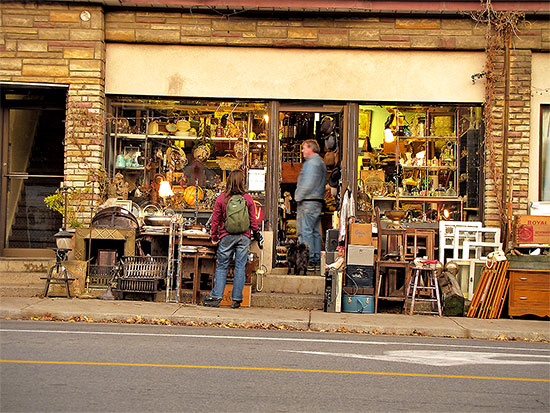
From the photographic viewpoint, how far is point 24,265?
13.6 m

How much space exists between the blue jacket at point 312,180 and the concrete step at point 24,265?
177 inches

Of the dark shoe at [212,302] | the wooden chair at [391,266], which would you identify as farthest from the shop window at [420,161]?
the dark shoe at [212,302]

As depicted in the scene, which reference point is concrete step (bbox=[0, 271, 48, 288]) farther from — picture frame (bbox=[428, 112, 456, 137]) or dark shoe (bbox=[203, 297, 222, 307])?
picture frame (bbox=[428, 112, 456, 137])

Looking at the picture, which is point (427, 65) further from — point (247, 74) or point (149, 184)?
point (149, 184)

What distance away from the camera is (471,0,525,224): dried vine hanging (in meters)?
13.8

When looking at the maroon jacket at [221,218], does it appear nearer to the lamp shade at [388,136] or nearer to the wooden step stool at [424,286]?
the wooden step stool at [424,286]

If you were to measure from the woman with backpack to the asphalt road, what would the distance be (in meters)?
2.33

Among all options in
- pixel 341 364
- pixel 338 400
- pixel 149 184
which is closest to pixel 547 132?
pixel 149 184

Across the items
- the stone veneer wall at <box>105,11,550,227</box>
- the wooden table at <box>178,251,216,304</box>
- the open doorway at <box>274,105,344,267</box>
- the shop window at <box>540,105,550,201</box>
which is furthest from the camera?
the open doorway at <box>274,105,344,267</box>

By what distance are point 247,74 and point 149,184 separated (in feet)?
9.08

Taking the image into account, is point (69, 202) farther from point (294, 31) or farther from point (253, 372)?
point (253, 372)

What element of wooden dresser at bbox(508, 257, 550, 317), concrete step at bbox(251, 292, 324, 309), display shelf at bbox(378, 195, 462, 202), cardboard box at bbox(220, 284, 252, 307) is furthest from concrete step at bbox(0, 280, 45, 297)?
wooden dresser at bbox(508, 257, 550, 317)

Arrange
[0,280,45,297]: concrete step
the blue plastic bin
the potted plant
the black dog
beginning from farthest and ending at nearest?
the potted plant < the black dog < [0,280,45,297]: concrete step < the blue plastic bin

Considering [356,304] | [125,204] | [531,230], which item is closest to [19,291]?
[125,204]
